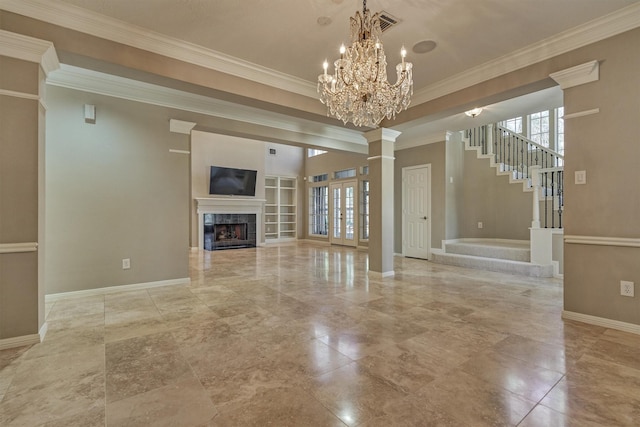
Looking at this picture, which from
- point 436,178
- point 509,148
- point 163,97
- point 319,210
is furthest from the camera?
point 319,210

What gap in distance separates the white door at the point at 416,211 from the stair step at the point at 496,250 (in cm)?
62

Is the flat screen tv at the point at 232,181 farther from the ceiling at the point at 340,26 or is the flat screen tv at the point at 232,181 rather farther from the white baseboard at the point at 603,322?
the white baseboard at the point at 603,322

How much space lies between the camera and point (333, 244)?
990cm

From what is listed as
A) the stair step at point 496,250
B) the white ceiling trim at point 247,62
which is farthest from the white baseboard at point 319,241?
the white ceiling trim at point 247,62

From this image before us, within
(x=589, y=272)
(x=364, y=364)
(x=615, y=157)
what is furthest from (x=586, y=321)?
(x=364, y=364)

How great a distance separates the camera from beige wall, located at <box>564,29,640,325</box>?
2689 millimetres

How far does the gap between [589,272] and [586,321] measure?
1.58ft

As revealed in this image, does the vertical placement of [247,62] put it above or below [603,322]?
above

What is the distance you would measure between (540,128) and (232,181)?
29.9ft

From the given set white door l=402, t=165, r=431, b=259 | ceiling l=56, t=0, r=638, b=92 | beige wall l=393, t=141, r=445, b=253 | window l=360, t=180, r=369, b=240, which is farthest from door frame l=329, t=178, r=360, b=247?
ceiling l=56, t=0, r=638, b=92

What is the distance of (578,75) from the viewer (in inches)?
115

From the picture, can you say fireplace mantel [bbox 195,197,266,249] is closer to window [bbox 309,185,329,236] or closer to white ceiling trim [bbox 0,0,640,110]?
window [bbox 309,185,329,236]

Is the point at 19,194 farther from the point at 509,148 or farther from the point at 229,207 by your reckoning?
the point at 509,148

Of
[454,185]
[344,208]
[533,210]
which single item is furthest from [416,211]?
[344,208]
